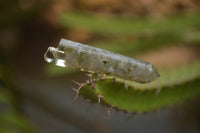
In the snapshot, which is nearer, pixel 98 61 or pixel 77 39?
pixel 98 61

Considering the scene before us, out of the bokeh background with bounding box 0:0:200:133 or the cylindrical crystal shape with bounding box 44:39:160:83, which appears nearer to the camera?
the cylindrical crystal shape with bounding box 44:39:160:83

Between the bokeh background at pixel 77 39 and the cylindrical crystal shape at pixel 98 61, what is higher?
the cylindrical crystal shape at pixel 98 61

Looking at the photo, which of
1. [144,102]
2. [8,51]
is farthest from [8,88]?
[144,102]

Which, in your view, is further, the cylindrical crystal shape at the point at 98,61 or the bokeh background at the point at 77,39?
the bokeh background at the point at 77,39

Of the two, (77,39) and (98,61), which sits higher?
(98,61)

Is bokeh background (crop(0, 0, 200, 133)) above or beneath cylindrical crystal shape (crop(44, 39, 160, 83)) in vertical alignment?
beneath
